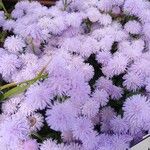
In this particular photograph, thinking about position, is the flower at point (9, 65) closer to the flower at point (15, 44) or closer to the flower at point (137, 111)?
the flower at point (15, 44)

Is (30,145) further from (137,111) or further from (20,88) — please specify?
(137,111)

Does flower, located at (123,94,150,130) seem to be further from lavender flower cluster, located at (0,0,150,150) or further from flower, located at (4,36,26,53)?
flower, located at (4,36,26,53)

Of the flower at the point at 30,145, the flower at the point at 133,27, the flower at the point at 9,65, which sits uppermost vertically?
the flower at the point at 133,27

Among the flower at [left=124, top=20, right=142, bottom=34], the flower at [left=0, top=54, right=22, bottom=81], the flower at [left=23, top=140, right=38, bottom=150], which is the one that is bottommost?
the flower at [left=23, top=140, right=38, bottom=150]

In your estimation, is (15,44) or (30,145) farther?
(15,44)

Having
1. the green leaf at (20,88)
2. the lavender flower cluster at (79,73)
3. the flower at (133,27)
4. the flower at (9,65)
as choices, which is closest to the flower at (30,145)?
the lavender flower cluster at (79,73)

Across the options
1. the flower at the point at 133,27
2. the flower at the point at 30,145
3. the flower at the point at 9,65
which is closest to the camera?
the flower at the point at 30,145

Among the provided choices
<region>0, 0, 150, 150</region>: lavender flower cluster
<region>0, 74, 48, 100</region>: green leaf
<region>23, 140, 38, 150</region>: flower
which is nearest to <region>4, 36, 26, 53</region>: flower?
<region>0, 0, 150, 150</region>: lavender flower cluster

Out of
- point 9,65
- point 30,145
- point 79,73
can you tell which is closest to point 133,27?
point 79,73

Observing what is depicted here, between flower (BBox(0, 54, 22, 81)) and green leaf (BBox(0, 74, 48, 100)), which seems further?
flower (BBox(0, 54, 22, 81))
